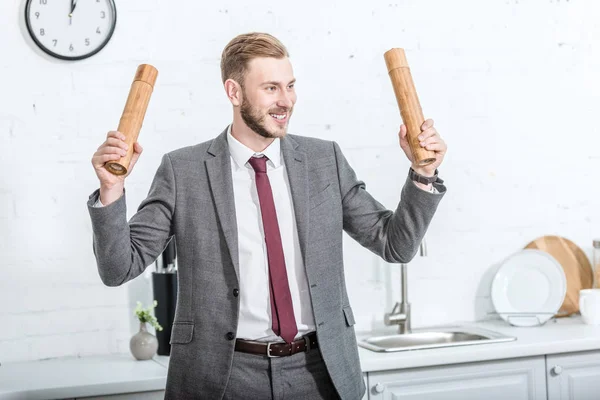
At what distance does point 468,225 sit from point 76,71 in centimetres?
161

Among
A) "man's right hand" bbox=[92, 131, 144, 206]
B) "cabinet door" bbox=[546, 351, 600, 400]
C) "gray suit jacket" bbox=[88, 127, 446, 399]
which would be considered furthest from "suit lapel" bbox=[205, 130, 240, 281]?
"cabinet door" bbox=[546, 351, 600, 400]

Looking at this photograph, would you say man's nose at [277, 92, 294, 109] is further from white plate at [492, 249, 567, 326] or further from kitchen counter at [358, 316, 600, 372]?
white plate at [492, 249, 567, 326]

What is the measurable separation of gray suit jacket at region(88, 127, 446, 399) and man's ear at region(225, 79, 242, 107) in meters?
0.11

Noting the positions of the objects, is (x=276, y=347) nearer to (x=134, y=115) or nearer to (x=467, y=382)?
(x=134, y=115)

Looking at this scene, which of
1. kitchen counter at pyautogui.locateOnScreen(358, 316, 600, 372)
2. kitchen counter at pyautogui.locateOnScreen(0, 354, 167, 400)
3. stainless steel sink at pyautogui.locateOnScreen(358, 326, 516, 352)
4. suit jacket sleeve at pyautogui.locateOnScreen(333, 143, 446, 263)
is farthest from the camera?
stainless steel sink at pyautogui.locateOnScreen(358, 326, 516, 352)

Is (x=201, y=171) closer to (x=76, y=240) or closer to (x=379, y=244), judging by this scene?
(x=379, y=244)

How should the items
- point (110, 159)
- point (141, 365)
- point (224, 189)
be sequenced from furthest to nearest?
point (141, 365) → point (224, 189) → point (110, 159)

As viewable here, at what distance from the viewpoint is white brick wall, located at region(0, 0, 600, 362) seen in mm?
2885

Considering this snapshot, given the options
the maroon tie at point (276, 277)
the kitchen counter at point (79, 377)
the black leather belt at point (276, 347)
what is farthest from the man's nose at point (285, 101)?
the kitchen counter at point (79, 377)

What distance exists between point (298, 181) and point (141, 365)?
1022mm

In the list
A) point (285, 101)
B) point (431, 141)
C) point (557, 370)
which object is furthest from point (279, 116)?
point (557, 370)

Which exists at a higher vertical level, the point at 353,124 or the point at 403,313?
the point at 353,124

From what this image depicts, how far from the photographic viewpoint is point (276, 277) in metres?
1.94

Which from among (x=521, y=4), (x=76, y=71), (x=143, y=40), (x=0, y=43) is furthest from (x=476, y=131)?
(x=0, y=43)
